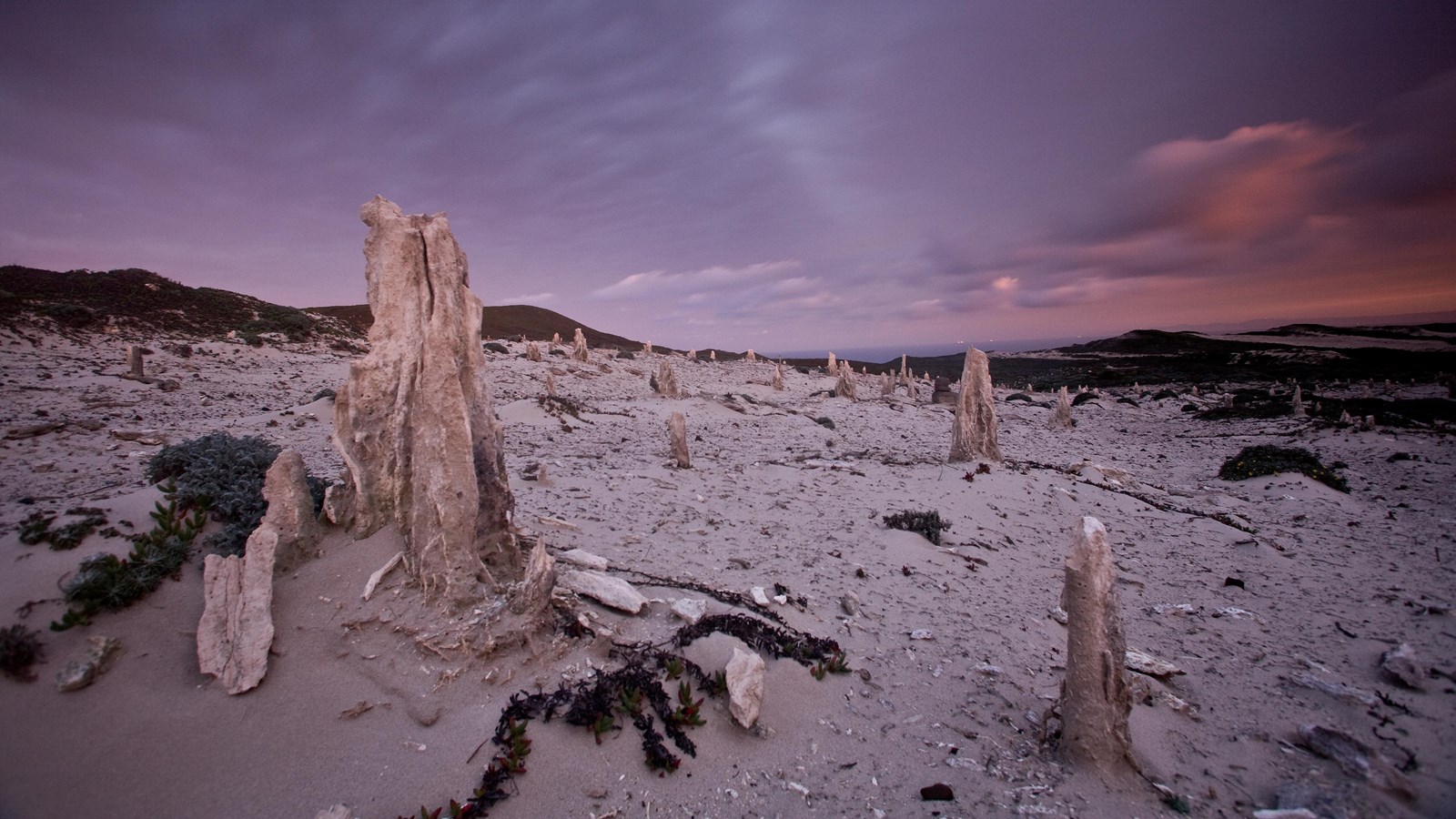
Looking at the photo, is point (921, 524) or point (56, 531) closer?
point (56, 531)

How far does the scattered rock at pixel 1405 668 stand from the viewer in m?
4.79

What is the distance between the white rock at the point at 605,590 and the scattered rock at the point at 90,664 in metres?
3.21

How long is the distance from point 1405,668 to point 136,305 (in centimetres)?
4396

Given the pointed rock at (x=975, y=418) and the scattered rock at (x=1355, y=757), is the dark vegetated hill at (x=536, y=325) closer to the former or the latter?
the pointed rock at (x=975, y=418)

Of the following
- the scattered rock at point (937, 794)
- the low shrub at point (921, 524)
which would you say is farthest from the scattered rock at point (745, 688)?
the low shrub at point (921, 524)

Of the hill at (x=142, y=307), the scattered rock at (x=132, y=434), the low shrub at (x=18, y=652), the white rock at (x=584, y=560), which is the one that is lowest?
the white rock at (x=584, y=560)

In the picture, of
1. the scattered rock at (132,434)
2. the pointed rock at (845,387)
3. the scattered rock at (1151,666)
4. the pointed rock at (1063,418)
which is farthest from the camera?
the pointed rock at (845,387)

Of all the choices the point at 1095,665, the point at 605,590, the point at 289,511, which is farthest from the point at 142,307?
the point at 1095,665

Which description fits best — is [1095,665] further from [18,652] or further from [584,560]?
[18,652]

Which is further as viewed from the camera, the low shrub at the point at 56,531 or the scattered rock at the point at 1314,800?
the low shrub at the point at 56,531

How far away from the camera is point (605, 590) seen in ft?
18.4

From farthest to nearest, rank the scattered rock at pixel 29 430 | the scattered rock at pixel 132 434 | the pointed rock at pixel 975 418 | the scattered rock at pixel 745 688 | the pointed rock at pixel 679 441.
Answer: the pointed rock at pixel 975 418 → the pointed rock at pixel 679 441 → the scattered rock at pixel 132 434 → the scattered rock at pixel 29 430 → the scattered rock at pixel 745 688

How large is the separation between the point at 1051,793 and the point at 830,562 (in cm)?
416

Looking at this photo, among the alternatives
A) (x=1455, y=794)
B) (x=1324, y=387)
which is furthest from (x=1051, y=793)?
(x=1324, y=387)
